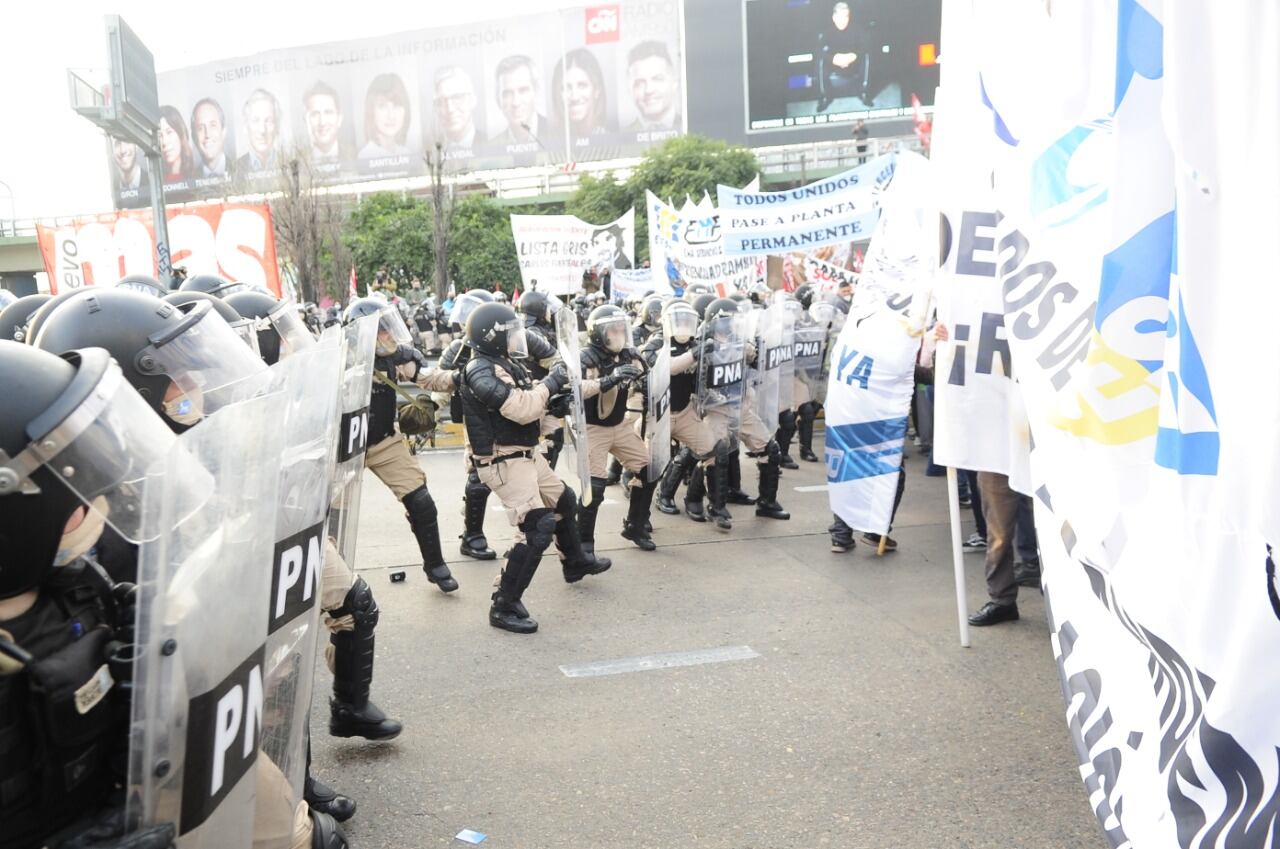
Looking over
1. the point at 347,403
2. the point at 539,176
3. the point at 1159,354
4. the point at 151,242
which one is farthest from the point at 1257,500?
the point at 539,176

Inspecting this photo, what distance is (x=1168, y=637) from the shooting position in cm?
212

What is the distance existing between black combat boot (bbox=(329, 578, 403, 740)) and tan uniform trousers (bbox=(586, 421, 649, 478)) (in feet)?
11.0

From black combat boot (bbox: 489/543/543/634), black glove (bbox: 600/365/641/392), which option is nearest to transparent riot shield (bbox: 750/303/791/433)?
black glove (bbox: 600/365/641/392)

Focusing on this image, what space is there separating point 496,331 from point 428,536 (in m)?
1.45

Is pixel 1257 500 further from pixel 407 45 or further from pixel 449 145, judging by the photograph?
pixel 407 45

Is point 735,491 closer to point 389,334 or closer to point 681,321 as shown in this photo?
point 681,321

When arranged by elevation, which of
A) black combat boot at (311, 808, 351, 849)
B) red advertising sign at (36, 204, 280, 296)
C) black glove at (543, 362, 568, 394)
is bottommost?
black combat boot at (311, 808, 351, 849)

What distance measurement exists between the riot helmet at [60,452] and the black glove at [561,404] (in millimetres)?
4627

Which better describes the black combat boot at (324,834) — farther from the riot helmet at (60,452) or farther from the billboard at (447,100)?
the billboard at (447,100)

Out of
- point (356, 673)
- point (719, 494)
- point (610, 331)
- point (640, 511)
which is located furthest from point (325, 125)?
point (356, 673)

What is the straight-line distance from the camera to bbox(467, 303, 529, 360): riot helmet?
5684 millimetres

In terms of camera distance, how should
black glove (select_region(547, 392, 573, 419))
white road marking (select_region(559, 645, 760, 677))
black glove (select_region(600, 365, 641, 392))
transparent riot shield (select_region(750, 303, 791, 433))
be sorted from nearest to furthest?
white road marking (select_region(559, 645, 760, 677)), black glove (select_region(547, 392, 573, 419)), black glove (select_region(600, 365, 641, 392)), transparent riot shield (select_region(750, 303, 791, 433))

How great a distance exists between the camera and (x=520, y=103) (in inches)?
2359

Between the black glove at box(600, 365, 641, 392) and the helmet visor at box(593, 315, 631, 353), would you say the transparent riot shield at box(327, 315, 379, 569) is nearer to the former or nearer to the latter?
the black glove at box(600, 365, 641, 392)
